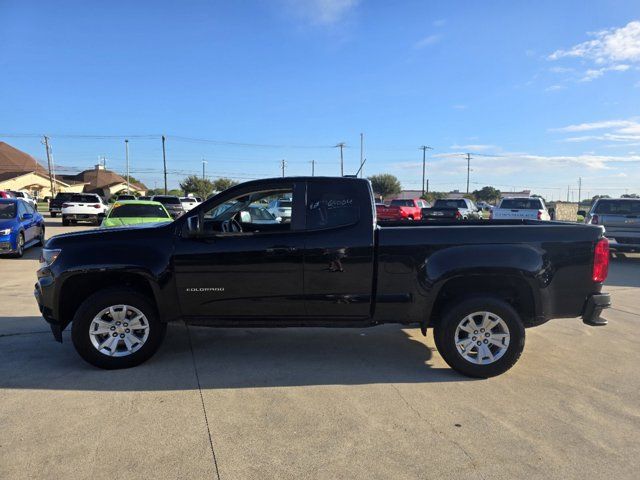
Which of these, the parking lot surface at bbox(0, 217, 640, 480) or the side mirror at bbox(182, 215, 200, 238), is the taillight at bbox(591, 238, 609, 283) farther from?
the side mirror at bbox(182, 215, 200, 238)

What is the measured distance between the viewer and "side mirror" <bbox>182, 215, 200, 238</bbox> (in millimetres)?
4453

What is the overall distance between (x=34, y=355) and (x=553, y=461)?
493 cm

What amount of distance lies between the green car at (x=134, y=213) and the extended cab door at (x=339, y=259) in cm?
826

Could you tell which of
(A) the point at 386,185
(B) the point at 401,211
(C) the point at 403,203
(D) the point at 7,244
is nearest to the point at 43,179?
(A) the point at 386,185

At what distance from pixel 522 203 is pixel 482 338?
15.1 metres

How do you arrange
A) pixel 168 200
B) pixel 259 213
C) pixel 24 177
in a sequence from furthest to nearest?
pixel 24 177 → pixel 168 200 → pixel 259 213

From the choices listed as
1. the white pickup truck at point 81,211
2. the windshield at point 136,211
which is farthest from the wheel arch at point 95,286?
the white pickup truck at point 81,211

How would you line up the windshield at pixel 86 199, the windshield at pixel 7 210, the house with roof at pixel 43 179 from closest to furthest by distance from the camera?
1. the windshield at pixel 7 210
2. the windshield at pixel 86 199
3. the house with roof at pixel 43 179

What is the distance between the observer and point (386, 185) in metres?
84.3

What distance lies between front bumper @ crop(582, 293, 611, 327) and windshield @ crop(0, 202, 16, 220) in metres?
12.9

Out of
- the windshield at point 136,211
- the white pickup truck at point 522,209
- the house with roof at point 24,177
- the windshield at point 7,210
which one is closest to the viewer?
the windshield at point 7,210

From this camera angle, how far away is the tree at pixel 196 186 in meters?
83.3

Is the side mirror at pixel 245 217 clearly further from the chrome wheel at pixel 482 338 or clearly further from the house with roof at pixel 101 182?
the house with roof at pixel 101 182

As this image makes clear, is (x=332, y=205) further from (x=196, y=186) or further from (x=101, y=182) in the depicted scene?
(x=101, y=182)
